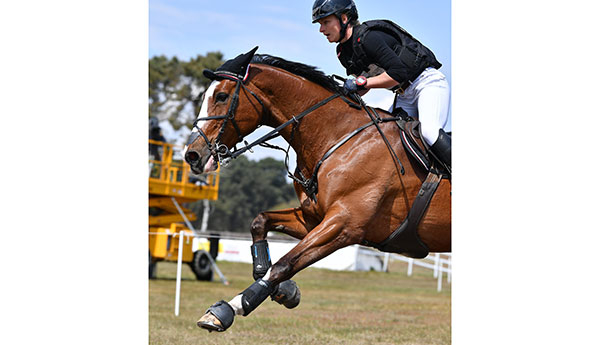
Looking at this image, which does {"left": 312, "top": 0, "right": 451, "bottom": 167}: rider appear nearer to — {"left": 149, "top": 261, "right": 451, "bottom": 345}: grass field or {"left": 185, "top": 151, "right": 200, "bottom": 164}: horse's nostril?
{"left": 185, "top": 151, "right": 200, "bottom": 164}: horse's nostril

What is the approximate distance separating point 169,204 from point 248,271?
16.0 ft

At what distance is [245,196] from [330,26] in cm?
2997

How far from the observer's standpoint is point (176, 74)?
1133 inches

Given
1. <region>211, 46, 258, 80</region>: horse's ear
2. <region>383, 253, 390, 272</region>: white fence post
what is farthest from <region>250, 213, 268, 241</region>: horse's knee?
<region>383, 253, 390, 272</region>: white fence post

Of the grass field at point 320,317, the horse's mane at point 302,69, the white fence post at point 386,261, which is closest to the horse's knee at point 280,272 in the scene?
the horse's mane at point 302,69

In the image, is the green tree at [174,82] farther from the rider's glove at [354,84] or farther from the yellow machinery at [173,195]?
the rider's glove at [354,84]

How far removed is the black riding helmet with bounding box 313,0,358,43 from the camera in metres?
4.08

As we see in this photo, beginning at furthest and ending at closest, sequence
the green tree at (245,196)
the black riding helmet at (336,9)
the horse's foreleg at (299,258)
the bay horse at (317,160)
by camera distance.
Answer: the green tree at (245,196), the black riding helmet at (336,9), the bay horse at (317,160), the horse's foreleg at (299,258)

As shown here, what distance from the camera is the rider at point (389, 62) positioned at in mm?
4039

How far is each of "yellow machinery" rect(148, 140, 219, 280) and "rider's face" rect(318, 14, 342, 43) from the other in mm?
12113
